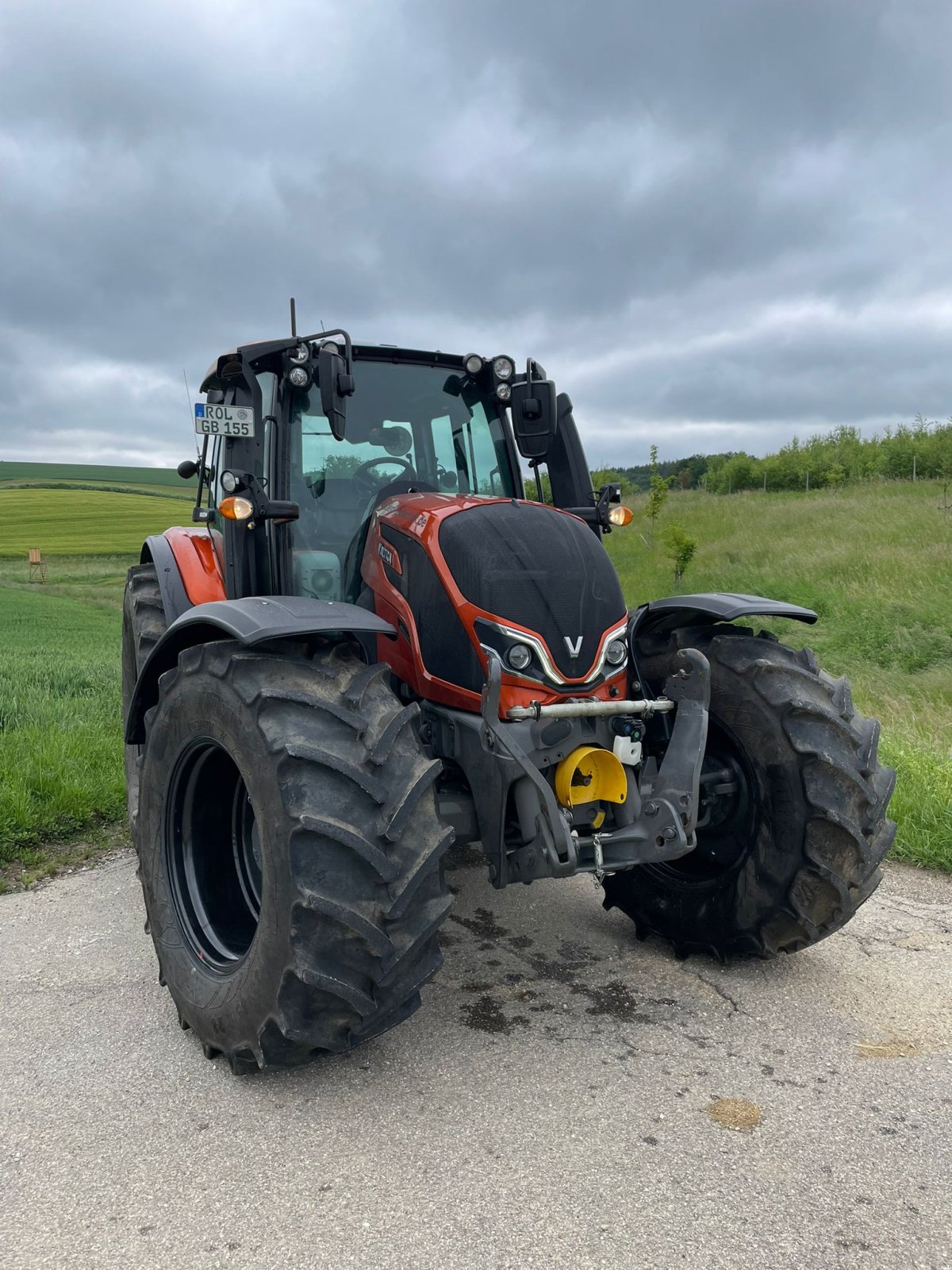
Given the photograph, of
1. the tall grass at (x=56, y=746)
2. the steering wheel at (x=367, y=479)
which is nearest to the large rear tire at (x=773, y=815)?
the steering wheel at (x=367, y=479)

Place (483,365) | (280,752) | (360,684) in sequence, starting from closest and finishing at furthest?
(280,752), (360,684), (483,365)

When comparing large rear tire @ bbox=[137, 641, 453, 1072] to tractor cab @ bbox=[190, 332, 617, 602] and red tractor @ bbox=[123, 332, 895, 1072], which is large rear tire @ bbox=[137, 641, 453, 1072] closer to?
red tractor @ bbox=[123, 332, 895, 1072]

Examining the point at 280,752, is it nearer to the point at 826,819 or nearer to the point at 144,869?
the point at 144,869

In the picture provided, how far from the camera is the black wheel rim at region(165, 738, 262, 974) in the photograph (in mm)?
3299

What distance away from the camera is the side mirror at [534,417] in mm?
4070

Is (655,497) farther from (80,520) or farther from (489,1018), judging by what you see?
(80,520)

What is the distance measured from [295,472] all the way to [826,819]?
239 cm

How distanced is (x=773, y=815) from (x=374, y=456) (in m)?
2.11

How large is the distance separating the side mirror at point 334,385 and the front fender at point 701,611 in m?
1.35

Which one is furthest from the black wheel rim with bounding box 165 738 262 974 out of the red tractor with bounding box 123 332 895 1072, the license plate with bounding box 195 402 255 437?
the license plate with bounding box 195 402 255 437

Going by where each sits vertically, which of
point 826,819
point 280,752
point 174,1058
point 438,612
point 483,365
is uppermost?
point 483,365

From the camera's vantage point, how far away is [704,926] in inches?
143

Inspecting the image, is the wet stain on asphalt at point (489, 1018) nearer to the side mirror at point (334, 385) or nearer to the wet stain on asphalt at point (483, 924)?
the wet stain on asphalt at point (483, 924)

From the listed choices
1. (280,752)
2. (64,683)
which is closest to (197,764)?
(280,752)
